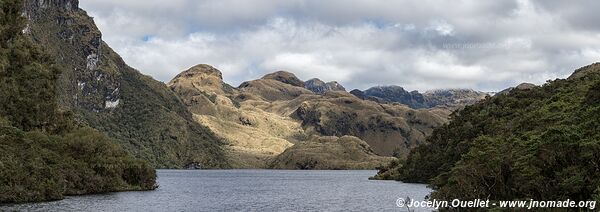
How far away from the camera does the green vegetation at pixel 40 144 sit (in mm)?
98562

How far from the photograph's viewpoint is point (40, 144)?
4592 inches

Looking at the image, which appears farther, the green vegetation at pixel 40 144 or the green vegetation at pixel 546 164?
the green vegetation at pixel 40 144

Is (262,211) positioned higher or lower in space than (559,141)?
lower

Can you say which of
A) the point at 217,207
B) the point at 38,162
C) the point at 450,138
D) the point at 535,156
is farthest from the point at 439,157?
the point at 535,156

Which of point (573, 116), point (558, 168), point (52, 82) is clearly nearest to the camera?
point (558, 168)

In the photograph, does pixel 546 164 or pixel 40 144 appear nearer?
pixel 546 164

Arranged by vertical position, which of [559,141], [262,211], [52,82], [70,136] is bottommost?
[262,211]

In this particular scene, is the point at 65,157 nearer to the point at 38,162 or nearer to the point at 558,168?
the point at 38,162

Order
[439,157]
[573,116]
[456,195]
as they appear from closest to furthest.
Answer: [456,195], [573,116], [439,157]

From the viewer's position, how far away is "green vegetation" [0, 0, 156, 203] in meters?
98.6

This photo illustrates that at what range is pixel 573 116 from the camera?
68.6 metres

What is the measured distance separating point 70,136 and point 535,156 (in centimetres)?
10212

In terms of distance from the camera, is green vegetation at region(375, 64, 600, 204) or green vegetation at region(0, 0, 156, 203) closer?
green vegetation at region(375, 64, 600, 204)

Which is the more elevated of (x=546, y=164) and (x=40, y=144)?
(x=40, y=144)
